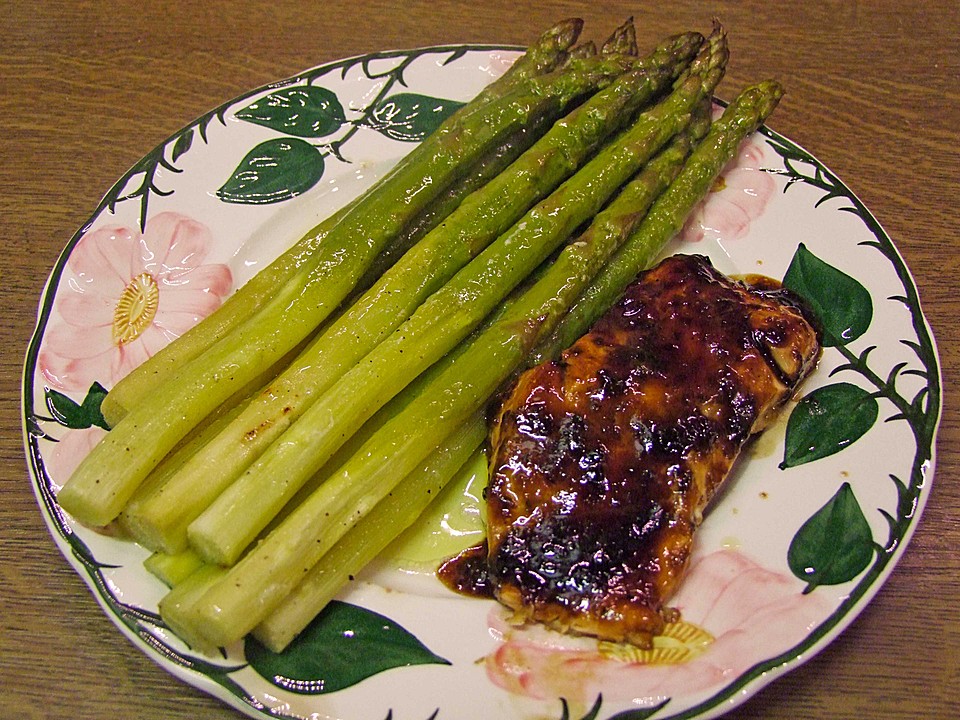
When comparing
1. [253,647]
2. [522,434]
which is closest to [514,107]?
[522,434]

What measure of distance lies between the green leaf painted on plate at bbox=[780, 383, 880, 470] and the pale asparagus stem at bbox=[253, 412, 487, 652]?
1172 millimetres

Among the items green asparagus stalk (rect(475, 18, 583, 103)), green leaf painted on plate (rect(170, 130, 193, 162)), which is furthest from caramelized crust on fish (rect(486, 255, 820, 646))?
green leaf painted on plate (rect(170, 130, 193, 162))

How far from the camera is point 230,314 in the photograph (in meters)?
3.17

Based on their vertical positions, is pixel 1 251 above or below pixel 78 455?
above

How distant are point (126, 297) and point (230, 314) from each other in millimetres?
516

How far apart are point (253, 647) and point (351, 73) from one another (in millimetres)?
2924

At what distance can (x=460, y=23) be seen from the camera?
16.6ft

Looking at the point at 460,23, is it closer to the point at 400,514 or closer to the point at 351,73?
the point at 351,73

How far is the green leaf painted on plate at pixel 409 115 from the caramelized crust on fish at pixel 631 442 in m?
1.56

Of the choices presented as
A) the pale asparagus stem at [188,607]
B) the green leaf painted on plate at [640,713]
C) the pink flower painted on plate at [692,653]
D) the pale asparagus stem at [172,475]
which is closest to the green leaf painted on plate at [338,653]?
the pale asparagus stem at [188,607]

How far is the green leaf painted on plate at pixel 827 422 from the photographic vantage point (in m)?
2.89

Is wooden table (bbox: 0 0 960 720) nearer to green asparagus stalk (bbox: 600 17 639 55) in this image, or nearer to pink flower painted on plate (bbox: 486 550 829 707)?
pink flower painted on plate (bbox: 486 550 829 707)

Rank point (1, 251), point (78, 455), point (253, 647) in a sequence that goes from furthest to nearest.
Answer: point (1, 251), point (78, 455), point (253, 647)

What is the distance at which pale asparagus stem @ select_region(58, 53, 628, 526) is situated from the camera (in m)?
2.60
